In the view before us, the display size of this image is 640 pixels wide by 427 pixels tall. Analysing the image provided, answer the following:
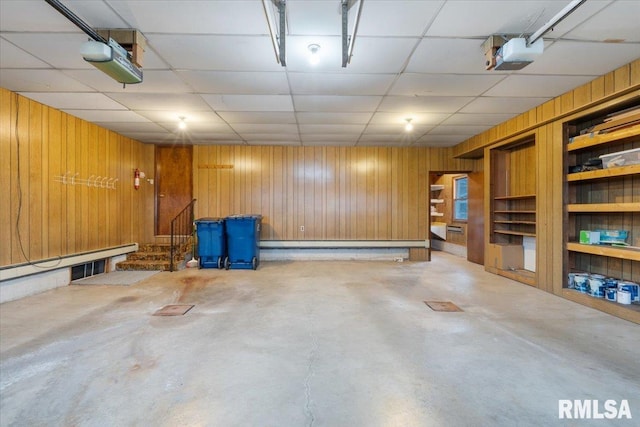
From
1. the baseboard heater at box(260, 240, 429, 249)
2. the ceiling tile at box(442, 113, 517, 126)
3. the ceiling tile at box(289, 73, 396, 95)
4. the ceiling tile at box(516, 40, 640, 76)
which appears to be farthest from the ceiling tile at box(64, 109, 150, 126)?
the ceiling tile at box(516, 40, 640, 76)

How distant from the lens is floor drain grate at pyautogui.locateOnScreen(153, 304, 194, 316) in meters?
3.38

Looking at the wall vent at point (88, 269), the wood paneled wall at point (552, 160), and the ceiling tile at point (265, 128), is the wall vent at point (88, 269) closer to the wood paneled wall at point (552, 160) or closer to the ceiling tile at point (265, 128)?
the ceiling tile at point (265, 128)

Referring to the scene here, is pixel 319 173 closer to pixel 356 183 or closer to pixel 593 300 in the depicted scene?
pixel 356 183

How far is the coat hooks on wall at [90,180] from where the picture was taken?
15.4 feet

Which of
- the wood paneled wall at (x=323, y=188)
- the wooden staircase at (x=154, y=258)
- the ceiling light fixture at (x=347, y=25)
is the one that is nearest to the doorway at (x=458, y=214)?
the wood paneled wall at (x=323, y=188)

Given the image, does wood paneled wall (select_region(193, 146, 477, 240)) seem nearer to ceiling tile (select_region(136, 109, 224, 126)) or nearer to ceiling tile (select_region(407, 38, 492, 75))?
ceiling tile (select_region(136, 109, 224, 126))

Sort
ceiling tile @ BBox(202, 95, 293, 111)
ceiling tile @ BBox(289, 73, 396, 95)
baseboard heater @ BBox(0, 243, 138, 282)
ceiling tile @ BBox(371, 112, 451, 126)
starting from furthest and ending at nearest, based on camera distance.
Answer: ceiling tile @ BBox(371, 112, 451, 126) < ceiling tile @ BBox(202, 95, 293, 111) < baseboard heater @ BBox(0, 243, 138, 282) < ceiling tile @ BBox(289, 73, 396, 95)

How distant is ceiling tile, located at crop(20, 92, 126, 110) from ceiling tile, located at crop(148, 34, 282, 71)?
1789 mm

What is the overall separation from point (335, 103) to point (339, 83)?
0.68 metres

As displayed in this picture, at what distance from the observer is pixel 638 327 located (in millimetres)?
3055

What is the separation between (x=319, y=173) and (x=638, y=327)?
5724 mm

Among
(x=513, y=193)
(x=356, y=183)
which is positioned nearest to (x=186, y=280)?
(x=356, y=183)

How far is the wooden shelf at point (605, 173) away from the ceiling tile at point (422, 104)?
1.73 m

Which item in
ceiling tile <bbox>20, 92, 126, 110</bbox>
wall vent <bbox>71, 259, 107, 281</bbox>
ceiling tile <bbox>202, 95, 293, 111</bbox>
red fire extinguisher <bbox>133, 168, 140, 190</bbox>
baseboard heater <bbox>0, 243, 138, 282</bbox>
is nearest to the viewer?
baseboard heater <bbox>0, 243, 138, 282</bbox>
